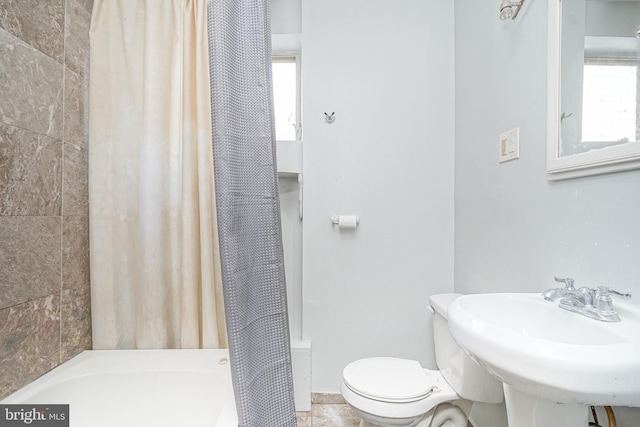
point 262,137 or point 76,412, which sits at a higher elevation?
point 262,137

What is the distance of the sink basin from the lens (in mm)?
A: 496

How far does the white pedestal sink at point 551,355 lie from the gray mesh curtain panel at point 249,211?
609 mm

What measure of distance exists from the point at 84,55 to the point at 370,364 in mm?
1904

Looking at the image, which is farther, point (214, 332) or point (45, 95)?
point (214, 332)

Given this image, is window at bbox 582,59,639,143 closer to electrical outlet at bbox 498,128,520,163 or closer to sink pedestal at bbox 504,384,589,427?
electrical outlet at bbox 498,128,520,163

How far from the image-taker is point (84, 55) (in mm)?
1343

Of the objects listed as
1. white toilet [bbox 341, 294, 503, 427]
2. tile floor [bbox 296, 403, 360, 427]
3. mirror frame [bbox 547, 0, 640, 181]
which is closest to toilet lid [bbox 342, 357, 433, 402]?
white toilet [bbox 341, 294, 503, 427]

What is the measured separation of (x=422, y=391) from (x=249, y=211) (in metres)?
0.95

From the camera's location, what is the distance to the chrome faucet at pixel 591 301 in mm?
670

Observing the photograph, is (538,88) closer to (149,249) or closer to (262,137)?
(262,137)

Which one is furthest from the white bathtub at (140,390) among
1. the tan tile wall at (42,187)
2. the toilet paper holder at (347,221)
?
the toilet paper holder at (347,221)

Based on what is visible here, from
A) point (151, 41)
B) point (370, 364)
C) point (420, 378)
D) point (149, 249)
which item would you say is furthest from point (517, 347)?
point (151, 41)

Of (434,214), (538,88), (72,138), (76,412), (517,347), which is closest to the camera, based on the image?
(517,347)

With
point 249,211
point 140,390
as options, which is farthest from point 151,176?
point 140,390
